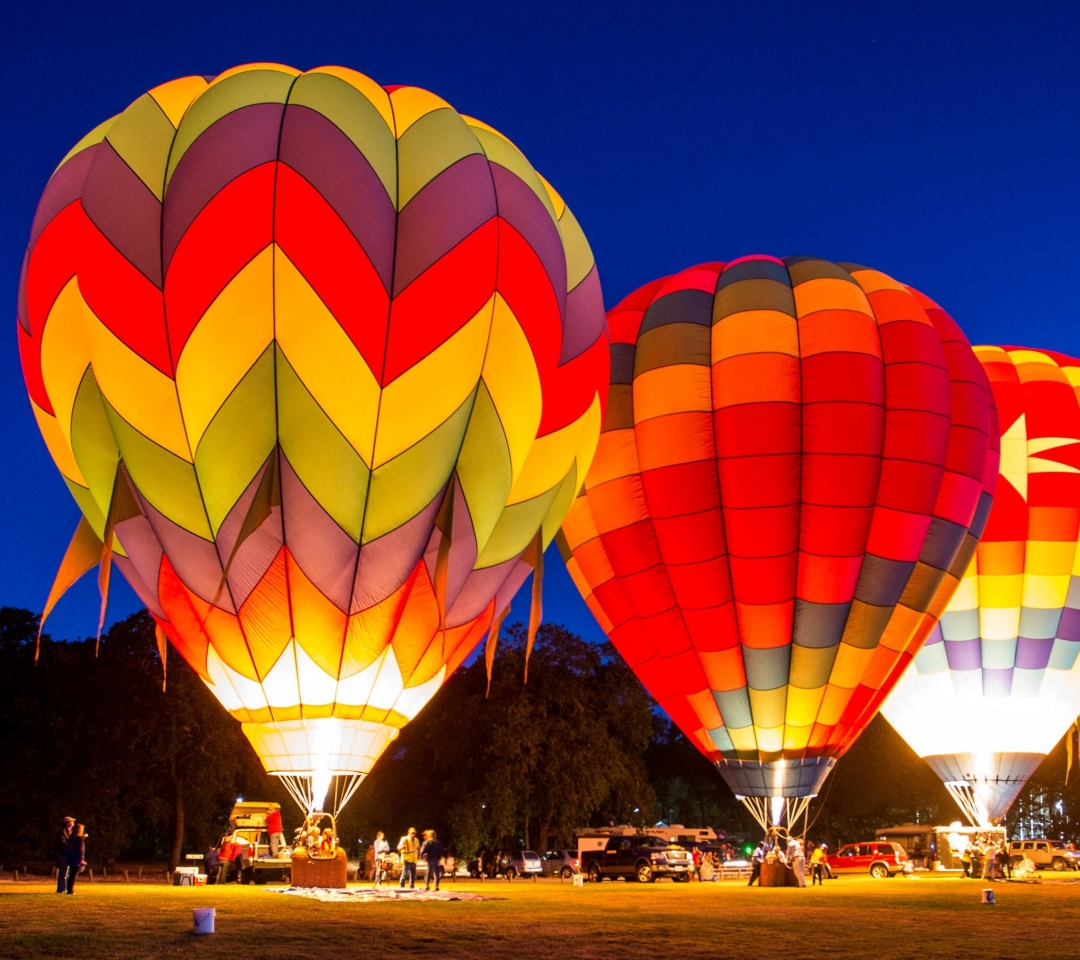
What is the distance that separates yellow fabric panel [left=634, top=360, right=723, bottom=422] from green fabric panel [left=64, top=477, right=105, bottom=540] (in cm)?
798

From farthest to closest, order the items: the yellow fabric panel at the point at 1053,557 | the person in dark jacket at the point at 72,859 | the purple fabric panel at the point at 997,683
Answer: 1. the purple fabric panel at the point at 997,683
2. the yellow fabric panel at the point at 1053,557
3. the person in dark jacket at the point at 72,859

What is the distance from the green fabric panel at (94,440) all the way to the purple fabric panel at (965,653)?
629 inches

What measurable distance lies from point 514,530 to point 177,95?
19.2ft

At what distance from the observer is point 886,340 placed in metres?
17.1

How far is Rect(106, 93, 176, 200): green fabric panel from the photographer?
11.4 metres

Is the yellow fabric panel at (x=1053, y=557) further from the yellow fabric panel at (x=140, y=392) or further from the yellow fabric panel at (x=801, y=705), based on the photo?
the yellow fabric panel at (x=140, y=392)

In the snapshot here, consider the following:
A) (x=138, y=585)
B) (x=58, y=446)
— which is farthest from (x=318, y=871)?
(x=58, y=446)

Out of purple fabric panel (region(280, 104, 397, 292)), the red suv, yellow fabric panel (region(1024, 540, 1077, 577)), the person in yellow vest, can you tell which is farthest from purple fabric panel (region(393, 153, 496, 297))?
the red suv

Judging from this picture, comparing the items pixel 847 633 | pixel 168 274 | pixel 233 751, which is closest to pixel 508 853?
pixel 233 751

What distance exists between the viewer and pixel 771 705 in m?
17.0

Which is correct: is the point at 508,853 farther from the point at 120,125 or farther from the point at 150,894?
the point at 120,125

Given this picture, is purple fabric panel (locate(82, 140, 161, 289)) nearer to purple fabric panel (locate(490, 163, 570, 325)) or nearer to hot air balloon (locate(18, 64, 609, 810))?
hot air balloon (locate(18, 64, 609, 810))

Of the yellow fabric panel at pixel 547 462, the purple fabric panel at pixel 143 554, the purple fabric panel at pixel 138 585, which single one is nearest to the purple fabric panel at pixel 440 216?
the yellow fabric panel at pixel 547 462

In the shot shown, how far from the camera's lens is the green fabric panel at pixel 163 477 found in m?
11.1
